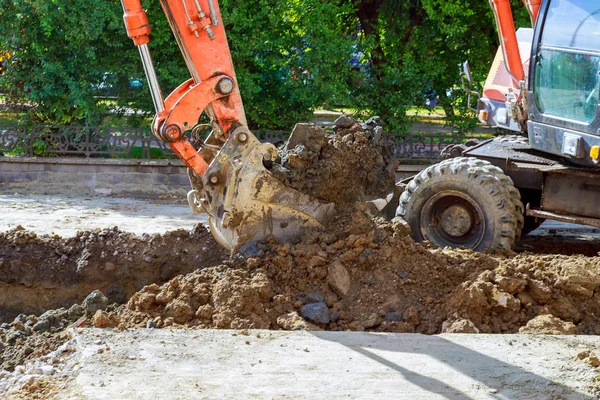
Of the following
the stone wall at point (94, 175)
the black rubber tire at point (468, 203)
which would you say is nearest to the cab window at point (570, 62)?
the black rubber tire at point (468, 203)

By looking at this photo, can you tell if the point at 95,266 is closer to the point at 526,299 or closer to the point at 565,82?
the point at 526,299

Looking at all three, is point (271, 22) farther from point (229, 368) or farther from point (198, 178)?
point (229, 368)

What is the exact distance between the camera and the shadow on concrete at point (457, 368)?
4.43m

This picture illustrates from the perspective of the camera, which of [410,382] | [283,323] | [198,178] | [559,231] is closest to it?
[410,382]

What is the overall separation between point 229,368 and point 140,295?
1533mm

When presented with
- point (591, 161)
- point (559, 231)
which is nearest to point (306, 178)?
point (591, 161)

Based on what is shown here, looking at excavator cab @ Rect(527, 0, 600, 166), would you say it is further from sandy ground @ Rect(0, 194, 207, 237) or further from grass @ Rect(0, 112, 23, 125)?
grass @ Rect(0, 112, 23, 125)

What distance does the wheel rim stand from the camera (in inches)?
313

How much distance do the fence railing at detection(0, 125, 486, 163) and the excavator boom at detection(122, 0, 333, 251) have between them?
658cm

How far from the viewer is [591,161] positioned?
7195 mm

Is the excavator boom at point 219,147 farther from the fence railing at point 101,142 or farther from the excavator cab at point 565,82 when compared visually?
the fence railing at point 101,142

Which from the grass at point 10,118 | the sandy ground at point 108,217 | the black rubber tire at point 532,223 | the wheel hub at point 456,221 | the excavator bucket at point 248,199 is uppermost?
the grass at point 10,118

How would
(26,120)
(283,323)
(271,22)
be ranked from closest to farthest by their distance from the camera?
(283,323) < (271,22) < (26,120)

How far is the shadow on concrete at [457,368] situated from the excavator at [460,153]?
172cm
